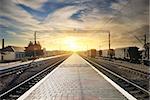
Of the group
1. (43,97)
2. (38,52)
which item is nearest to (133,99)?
(43,97)

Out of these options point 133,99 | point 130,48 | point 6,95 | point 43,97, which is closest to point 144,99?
point 133,99

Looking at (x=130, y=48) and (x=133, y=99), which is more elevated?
(x=130, y=48)

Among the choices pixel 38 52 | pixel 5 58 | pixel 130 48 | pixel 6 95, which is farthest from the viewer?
pixel 38 52

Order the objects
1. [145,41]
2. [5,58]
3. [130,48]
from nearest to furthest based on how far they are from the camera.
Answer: [130,48], [145,41], [5,58]

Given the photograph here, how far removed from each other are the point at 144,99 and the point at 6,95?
606cm

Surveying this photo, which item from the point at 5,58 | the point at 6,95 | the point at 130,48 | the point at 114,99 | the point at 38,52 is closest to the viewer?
the point at 114,99

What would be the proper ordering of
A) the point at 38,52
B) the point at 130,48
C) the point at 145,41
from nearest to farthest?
the point at 130,48 → the point at 145,41 → the point at 38,52

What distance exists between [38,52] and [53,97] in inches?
3983

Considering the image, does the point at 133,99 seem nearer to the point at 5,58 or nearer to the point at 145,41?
the point at 145,41

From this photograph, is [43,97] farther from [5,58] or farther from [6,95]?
[5,58]

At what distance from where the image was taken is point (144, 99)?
1073 centimetres

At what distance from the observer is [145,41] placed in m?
54.6

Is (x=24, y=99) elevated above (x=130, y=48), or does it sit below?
below

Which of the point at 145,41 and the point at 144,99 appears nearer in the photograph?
the point at 144,99
